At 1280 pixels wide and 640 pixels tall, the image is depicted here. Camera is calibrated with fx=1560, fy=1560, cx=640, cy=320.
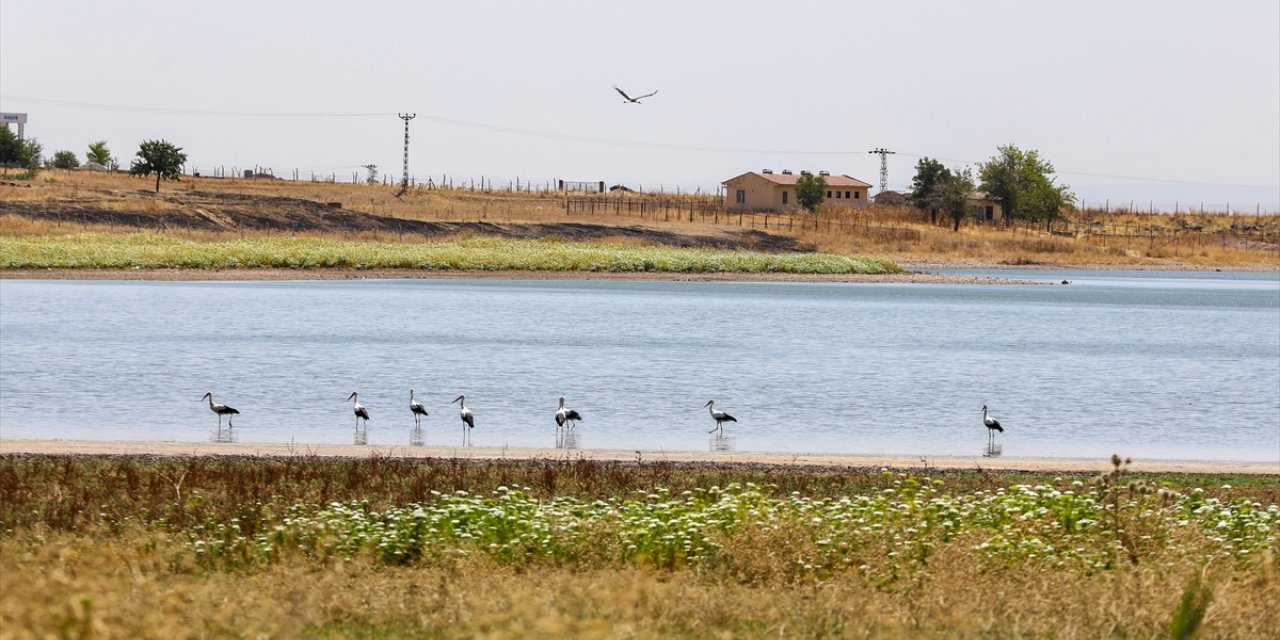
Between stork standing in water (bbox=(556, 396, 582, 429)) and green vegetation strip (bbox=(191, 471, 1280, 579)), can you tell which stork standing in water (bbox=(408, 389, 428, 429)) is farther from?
green vegetation strip (bbox=(191, 471, 1280, 579))

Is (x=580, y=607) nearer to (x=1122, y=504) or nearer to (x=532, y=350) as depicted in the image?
(x=1122, y=504)

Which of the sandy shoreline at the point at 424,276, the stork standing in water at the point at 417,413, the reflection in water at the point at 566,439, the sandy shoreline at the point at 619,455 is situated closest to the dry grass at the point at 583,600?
the sandy shoreline at the point at 619,455

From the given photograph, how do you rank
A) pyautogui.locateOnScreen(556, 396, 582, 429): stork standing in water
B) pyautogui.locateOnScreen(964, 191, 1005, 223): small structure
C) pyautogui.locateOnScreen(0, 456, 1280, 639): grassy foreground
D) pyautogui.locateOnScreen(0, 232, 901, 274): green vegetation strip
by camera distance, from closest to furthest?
1. pyautogui.locateOnScreen(0, 456, 1280, 639): grassy foreground
2. pyautogui.locateOnScreen(556, 396, 582, 429): stork standing in water
3. pyautogui.locateOnScreen(0, 232, 901, 274): green vegetation strip
4. pyautogui.locateOnScreen(964, 191, 1005, 223): small structure

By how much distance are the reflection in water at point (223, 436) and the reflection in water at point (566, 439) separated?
17.9 feet

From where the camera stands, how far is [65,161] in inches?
6299

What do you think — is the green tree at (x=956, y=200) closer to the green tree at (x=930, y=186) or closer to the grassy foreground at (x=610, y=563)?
the green tree at (x=930, y=186)

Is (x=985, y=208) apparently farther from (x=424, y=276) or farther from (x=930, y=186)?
(x=424, y=276)

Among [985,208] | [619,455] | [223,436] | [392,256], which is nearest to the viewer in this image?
[619,455]

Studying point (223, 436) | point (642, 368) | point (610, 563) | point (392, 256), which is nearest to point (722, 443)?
point (223, 436)

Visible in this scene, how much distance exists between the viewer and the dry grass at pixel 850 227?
115m

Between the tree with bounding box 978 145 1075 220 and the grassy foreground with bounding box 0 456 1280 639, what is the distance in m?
137

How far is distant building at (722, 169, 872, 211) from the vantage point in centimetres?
13912

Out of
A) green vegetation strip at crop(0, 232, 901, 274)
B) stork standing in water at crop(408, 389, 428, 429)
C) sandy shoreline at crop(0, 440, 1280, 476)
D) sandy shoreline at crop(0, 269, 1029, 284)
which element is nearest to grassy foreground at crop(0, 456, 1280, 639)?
sandy shoreline at crop(0, 440, 1280, 476)

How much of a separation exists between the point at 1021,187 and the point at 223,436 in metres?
139
